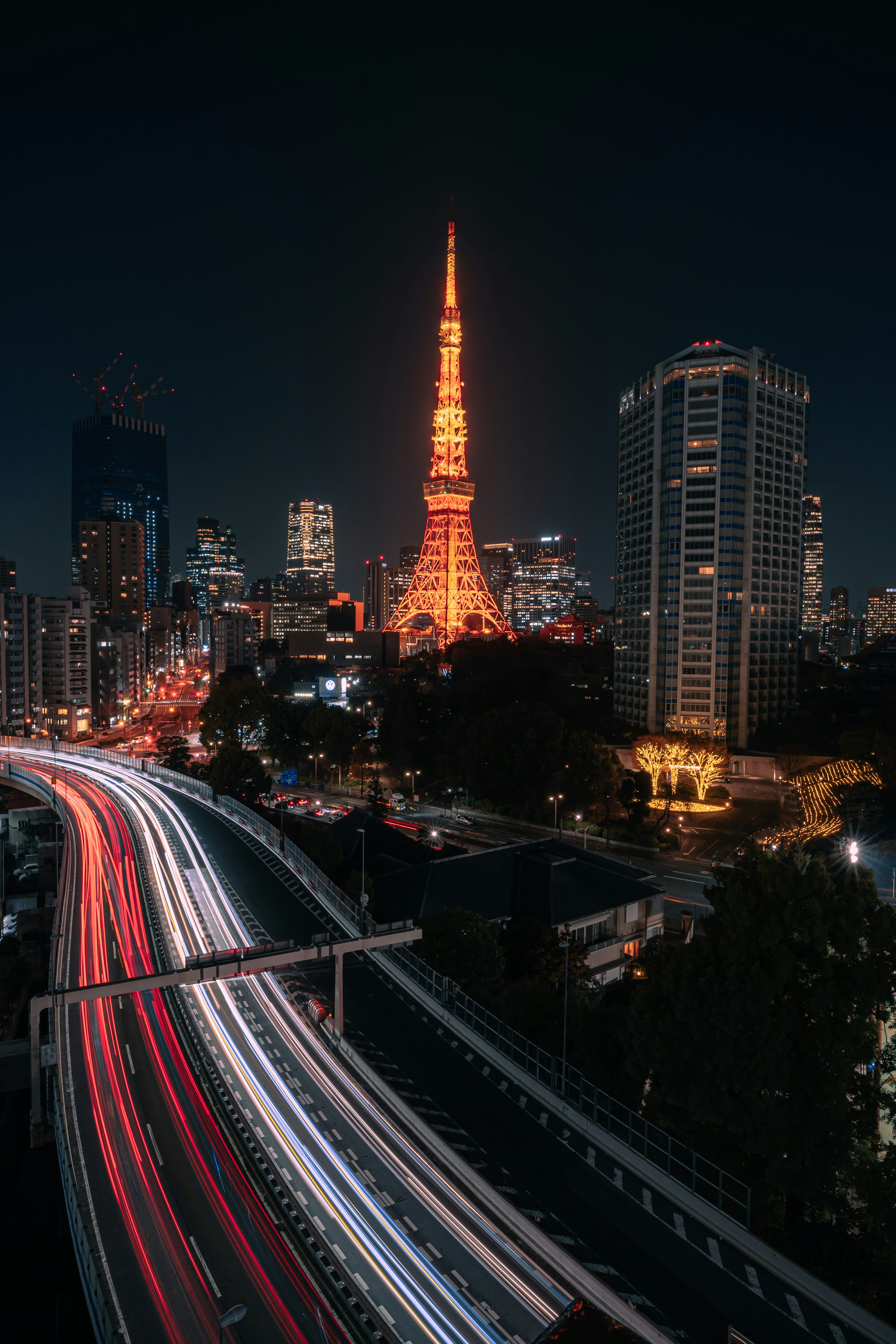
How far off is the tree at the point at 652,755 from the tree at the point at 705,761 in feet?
6.87

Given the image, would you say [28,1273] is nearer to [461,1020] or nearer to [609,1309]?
[461,1020]

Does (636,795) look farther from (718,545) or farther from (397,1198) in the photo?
(397,1198)

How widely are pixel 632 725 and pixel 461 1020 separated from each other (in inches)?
2207

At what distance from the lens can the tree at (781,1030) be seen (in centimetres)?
1445

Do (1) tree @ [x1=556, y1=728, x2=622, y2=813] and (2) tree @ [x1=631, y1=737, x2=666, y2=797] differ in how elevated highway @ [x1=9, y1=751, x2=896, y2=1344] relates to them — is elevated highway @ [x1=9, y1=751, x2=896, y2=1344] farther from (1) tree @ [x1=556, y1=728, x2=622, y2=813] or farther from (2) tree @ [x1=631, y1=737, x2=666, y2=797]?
(2) tree @ [x1=631, y1=737, x2=666, y2=797]

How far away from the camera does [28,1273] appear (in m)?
18.1

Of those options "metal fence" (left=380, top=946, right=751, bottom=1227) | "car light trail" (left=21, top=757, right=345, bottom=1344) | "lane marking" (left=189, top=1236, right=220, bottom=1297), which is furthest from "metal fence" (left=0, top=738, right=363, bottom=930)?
"lane marking" (left=189, top=1236, right=220, bottom=1297)

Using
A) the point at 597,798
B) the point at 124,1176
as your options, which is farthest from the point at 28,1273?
the point at 597,798

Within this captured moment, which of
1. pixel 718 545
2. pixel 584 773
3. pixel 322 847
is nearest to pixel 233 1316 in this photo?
pixel 322 847

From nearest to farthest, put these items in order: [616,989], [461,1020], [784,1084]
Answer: [784,1084], [461,1020], [616,989]

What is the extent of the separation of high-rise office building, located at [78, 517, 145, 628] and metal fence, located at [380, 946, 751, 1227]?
170 metres

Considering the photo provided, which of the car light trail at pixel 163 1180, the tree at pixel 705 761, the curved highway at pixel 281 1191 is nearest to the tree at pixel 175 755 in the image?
the car light trail at pixel 163 1180

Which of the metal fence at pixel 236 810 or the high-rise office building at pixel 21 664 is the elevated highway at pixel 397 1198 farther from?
the high-rise office building at pixel 21 664

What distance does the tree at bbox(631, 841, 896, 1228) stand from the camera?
47.4 ft
